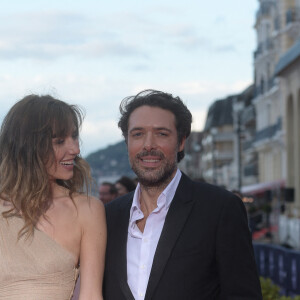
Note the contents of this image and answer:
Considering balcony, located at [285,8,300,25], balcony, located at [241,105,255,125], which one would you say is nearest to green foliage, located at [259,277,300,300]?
balcony, located at [285,8,300,25]

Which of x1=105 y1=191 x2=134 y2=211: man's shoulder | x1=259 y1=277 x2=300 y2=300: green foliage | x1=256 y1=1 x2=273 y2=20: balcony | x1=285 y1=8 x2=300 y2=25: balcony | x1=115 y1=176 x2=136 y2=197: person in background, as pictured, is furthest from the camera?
x1=256 y1=1 x2=273 y2=20: balcony

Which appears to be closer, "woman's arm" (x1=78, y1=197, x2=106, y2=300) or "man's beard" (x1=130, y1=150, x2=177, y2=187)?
"woman's arm" (x1=78, y1=197, x2=106, y2=300)

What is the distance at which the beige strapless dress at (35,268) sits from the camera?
4625mm

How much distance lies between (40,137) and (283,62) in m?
41.2

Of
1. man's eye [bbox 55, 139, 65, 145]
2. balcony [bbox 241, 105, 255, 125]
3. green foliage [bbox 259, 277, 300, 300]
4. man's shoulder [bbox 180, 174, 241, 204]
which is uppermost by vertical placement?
balcony [bbox 241, 105, 255, 125]

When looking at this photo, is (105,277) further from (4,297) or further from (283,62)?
(283,62)

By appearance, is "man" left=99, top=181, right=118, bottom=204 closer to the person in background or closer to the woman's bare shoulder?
the person in background

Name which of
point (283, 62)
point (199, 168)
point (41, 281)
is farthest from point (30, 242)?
point (199, 168)

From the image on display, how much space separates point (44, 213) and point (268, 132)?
56.8 metres

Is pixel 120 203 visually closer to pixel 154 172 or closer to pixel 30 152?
pixel 154 172

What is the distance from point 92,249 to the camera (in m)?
4.80

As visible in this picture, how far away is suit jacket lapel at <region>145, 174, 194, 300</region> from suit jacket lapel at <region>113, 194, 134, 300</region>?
148 millimetres

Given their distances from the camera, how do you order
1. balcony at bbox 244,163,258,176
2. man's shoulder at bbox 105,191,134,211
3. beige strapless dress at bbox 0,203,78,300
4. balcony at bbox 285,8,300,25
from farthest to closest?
balcony at bbox 244,163,258,176 < balcony at bbox 285,8,300,25 < man's shoulder at bbox 105,191,134,211 < beige strapless dress at bbox 0,203,78,300

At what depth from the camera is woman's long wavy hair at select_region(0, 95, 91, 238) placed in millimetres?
4736
